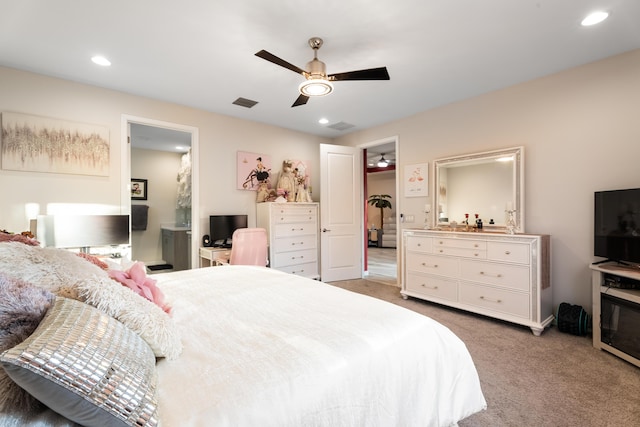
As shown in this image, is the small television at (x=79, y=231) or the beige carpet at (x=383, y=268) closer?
the small television at (x=79, y=231)

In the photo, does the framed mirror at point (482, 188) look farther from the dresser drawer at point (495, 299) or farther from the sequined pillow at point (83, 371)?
the sequined pillow at point (83, 371)

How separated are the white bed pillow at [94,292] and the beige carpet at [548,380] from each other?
1631mm

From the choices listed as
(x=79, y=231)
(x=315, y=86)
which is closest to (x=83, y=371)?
(x=315, y=86)

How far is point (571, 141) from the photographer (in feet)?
9.28

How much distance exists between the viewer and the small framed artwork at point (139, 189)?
18.4 ft

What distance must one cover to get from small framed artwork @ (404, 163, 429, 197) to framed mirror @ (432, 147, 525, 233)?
6.5 inches

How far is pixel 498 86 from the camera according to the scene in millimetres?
3232

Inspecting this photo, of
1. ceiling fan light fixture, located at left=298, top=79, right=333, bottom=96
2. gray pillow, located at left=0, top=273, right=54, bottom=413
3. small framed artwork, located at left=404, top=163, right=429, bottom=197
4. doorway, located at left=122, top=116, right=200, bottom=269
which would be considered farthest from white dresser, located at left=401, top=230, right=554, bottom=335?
doorway, located at left=122, top=116, right=200, bottom=269

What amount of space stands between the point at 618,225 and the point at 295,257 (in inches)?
143

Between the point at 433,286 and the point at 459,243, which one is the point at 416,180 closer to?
the point at 459,243

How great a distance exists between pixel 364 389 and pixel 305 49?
2.56 metres

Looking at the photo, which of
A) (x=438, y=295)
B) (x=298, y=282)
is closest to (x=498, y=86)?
(x=438, y=295)

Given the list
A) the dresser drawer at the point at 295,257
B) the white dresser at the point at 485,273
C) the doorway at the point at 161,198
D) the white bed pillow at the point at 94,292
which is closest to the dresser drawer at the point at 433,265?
the white dresser at the point at 485,273

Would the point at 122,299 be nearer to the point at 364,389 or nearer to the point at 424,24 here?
the point at 364,389
